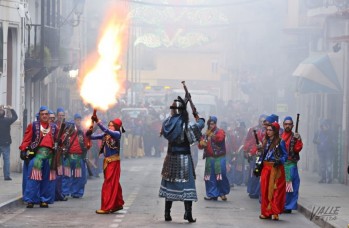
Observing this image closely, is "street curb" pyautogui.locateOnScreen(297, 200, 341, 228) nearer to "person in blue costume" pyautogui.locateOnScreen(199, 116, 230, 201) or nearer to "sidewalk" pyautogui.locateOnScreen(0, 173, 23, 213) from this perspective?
"person in blue costume" pyautogui.locateOnScreen(199, 116, 230, 201)

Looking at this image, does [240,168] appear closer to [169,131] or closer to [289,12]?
[169,131]

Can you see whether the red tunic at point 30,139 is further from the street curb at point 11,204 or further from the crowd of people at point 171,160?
the street curb at point 11,204

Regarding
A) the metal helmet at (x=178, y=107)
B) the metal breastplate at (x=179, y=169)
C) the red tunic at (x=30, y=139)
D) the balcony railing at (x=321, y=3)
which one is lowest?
the metal breastplate at (x=179, y=169)

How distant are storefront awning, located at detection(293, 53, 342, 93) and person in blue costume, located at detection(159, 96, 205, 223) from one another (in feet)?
50.1

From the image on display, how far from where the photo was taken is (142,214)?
1911cm

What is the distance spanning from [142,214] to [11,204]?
261 cm

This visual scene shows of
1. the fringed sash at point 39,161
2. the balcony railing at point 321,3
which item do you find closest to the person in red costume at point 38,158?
the fringed sash at point 39,161

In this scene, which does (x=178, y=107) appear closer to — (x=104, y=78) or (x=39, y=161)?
(x=39, y=161)

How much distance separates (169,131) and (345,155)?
12483mm

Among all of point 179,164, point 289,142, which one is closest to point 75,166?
point 289,142

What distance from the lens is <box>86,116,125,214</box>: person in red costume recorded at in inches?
751

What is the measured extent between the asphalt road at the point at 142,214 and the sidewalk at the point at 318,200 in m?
0.21

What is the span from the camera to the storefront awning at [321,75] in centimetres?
3284

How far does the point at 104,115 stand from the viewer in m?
40.9
